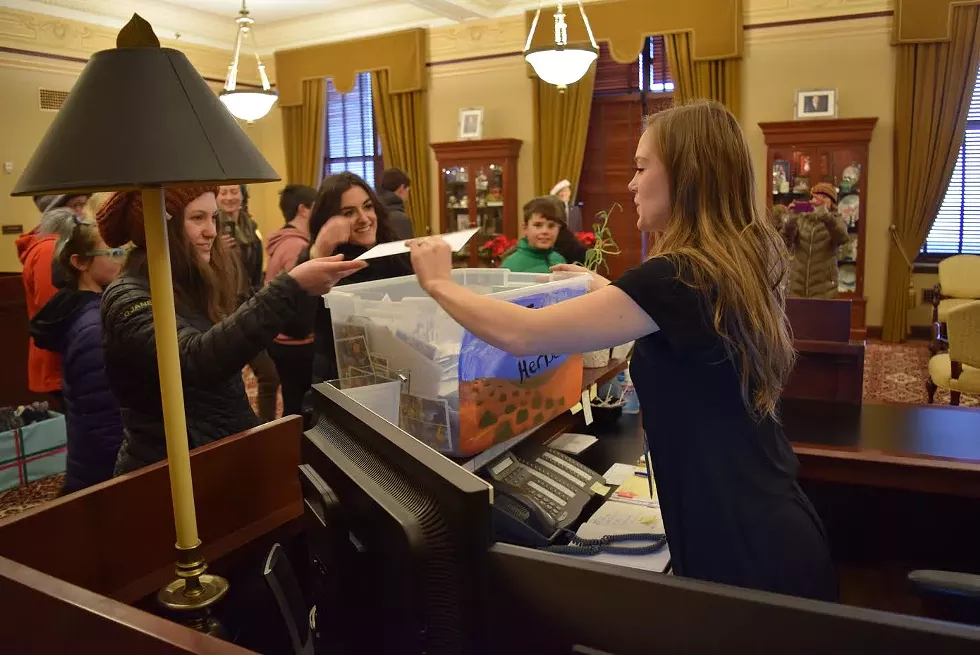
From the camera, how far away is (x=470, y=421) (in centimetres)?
142

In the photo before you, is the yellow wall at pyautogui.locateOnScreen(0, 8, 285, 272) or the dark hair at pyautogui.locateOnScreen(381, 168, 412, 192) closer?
the dark hair at pyautogui.locateOnScreen(381, 168, 412, 192)

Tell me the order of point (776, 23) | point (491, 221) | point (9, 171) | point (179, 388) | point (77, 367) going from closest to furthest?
point (179, 388) < point (77, 367) < point (776, 23) < point (9, 171) < point (491, 221)

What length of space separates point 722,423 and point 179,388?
74 cm

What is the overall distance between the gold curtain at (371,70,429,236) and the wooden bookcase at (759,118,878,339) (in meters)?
3.70

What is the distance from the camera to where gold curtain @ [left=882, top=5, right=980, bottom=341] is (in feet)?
20.7

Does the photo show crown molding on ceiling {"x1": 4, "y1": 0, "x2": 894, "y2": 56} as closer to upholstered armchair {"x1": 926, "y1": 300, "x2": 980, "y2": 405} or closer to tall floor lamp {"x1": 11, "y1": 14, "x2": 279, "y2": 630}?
upholstered armchair {"x1": 926, "y1": 300, "x2": 980, "y2": 405}

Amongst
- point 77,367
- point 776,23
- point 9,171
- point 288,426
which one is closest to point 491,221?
point 776,23

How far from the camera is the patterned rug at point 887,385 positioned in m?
3.79

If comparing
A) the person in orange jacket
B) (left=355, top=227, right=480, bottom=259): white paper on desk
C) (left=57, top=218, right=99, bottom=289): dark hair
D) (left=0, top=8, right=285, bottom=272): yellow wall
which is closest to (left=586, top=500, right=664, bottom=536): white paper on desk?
(left=355, top=227, right=480, bottom=259): white paper on desk

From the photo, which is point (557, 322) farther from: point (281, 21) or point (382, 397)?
point (281, 21)

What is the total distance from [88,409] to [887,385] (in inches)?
205

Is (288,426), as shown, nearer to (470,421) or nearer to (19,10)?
(470,421)

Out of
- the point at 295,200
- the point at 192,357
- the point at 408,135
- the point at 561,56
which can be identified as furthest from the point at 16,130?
the point at 192,357

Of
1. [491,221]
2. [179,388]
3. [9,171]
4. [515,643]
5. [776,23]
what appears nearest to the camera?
[515,643]
